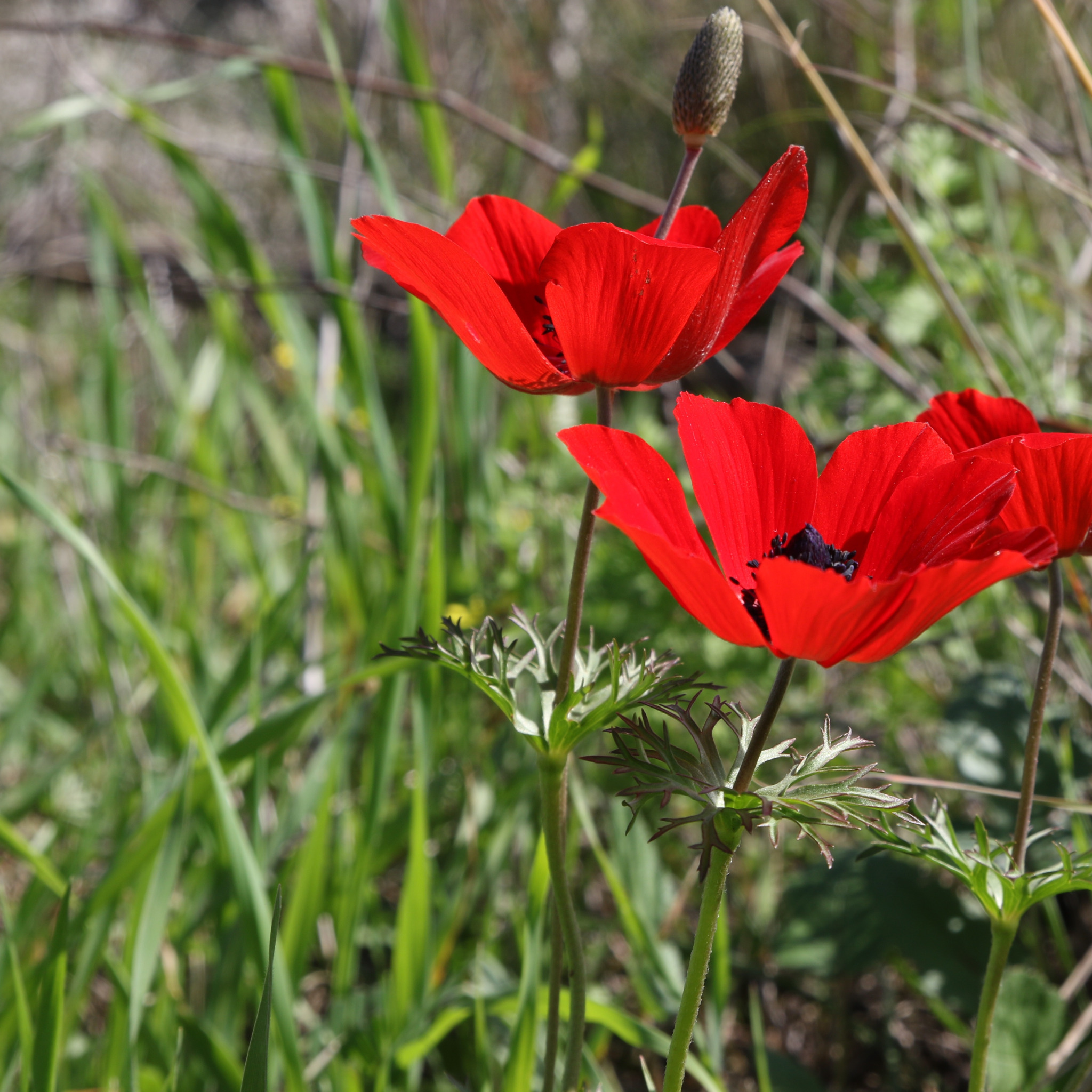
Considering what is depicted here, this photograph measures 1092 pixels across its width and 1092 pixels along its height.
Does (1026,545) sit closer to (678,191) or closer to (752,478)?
(752,478)

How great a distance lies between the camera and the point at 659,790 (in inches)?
18.8

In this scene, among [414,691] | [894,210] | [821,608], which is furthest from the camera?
[414,691]

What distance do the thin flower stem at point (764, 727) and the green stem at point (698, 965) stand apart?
0.13ft

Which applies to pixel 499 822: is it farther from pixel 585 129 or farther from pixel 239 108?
pixel 239 108

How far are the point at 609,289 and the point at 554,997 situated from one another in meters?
0.41

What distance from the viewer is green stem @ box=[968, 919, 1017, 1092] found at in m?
0.59

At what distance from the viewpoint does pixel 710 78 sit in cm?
54

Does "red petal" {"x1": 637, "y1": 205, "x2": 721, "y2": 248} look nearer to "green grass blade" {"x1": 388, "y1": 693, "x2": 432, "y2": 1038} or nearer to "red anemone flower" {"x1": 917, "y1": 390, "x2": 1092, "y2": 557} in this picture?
"red anemone flower" {"x1": 917, "y1": 390, "x2": 1092, "y2": 557}

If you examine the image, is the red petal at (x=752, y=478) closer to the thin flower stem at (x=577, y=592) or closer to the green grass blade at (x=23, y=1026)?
the thin flower stem at (x=577, y=592)

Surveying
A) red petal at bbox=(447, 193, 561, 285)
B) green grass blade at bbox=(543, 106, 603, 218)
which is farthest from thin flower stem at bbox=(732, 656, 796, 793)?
green grass blade at bbox=(543, 106, 603, 218)

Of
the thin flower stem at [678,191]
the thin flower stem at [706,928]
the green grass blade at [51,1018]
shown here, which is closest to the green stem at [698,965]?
the thin flower stem at [706,928]

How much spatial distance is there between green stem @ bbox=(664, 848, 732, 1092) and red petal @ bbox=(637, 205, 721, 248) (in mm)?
380

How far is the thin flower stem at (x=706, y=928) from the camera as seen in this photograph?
0.48m

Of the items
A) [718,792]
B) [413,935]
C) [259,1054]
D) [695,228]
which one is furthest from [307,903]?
[695,228]
